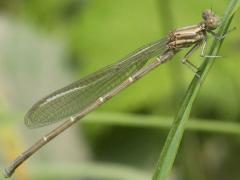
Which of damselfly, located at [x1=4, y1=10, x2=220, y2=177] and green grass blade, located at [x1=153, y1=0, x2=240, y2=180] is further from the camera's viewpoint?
damselfly, located at [x1=4, y1=10, x2=220, y2=177]

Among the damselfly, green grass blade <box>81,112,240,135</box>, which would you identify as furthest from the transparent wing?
green grass blade <box>81,112,240,135</box>

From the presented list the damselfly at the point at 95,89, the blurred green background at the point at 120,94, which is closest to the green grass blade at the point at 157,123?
the damselfly at the point at 95,89

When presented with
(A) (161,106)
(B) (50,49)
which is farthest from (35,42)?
(A) (161,106)

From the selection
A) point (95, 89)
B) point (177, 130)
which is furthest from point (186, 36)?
point (177, 130)

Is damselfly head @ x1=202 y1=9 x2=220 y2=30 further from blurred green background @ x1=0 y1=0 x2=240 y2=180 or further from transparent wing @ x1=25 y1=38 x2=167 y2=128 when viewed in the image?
blurred green background @ x1=0 y1=0 x2=240 y2=180

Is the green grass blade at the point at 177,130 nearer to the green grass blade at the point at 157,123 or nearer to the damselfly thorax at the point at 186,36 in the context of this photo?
the green grass blade at the point at 157,123

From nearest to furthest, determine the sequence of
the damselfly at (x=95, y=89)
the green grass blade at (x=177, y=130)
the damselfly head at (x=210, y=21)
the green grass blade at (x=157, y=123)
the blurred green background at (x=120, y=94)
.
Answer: the green grass blade at (x=177, y=130), the green grass blade at (x=157, y=123), the damselfly head at (x=210, y=21), the damselfly at (x=95, y=89), the blurred green background at (x=120, y=94)
